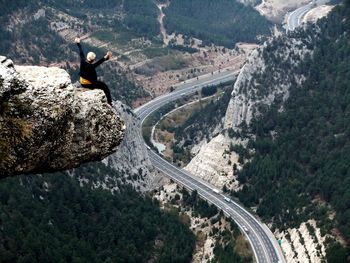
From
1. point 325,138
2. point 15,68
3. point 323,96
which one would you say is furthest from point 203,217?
point 15,68

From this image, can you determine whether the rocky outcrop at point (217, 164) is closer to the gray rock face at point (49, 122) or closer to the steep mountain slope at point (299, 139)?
the steep mountain slope at point (299, 139)

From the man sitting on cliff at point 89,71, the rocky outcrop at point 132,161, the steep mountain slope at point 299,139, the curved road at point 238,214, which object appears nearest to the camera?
the man sitting on cliff at point 89,71

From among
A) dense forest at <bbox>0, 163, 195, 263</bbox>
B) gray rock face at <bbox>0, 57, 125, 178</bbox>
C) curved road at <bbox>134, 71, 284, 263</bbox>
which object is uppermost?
gray rock face at <bbox>0, 57, 125, 178</bbox>

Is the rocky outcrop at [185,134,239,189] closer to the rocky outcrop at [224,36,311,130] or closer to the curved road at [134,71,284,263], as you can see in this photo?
the curved road at [134,71,284,263]

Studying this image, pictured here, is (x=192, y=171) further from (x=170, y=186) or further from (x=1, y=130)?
(x=1, y=130)

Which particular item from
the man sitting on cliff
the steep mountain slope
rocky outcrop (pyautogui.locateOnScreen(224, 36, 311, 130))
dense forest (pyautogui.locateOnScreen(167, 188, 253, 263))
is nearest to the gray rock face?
the man sitting on cliff

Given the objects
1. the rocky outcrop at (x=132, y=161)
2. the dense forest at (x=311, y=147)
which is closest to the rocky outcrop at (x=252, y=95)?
the dense forest at (x=311, y=147)
